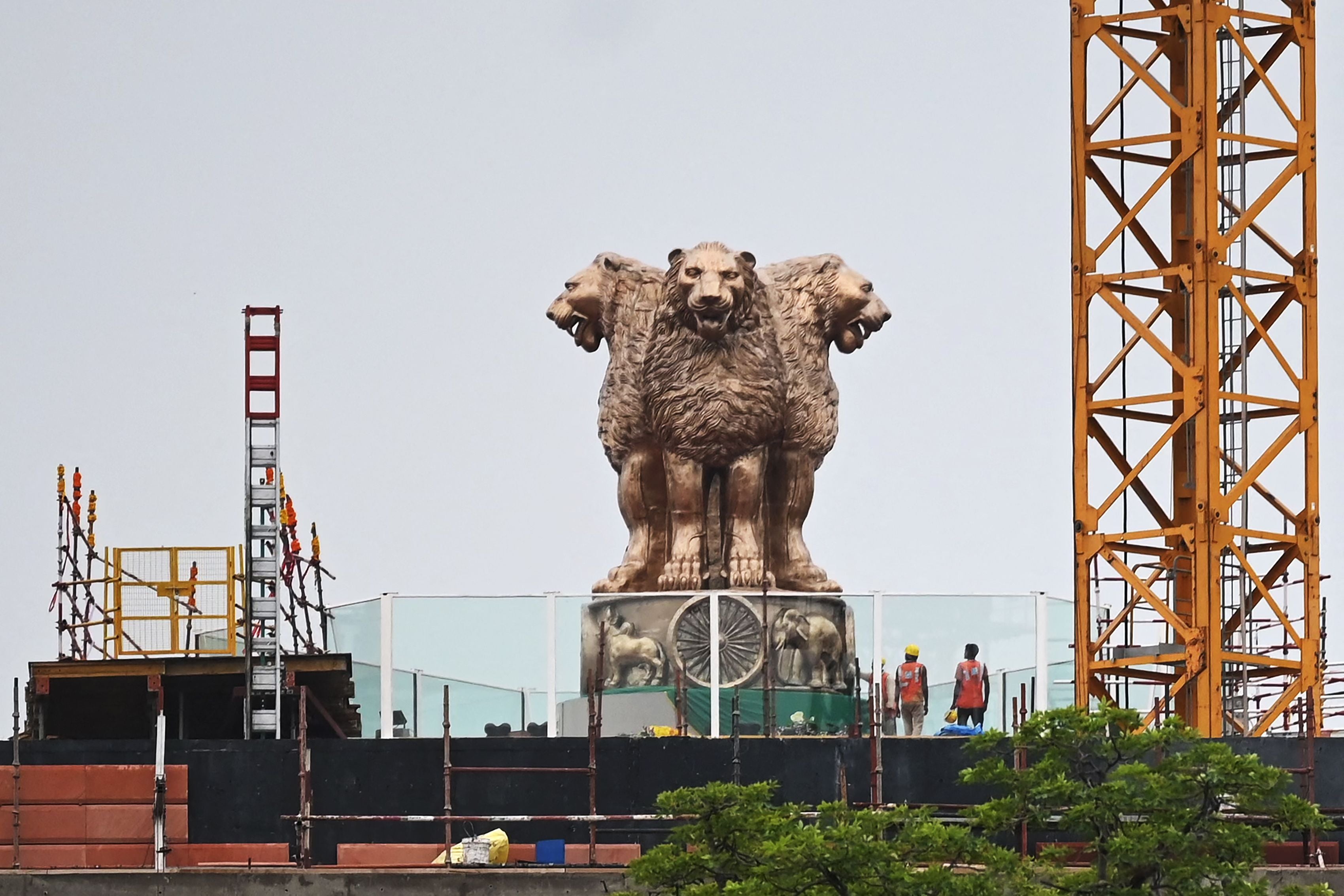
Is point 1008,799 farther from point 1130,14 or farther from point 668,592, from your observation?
point 1130,14

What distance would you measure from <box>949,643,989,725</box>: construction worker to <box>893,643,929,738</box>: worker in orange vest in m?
0.43

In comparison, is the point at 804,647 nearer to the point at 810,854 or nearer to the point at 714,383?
the point at 714,383

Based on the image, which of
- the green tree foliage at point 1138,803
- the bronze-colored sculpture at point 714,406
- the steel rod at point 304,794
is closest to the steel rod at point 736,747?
the bronze-colored sculpture at point 714,406

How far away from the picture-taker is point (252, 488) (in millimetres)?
55344

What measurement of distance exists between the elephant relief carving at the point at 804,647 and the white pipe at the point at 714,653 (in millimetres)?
726

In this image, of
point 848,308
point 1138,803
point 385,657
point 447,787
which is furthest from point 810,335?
point 1138,803

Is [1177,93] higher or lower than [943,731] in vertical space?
higher

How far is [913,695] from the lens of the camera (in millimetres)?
55469

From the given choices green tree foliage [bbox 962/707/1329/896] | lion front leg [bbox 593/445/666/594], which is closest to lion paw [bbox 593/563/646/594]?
lion front leg [bbox 593/445/666/594]

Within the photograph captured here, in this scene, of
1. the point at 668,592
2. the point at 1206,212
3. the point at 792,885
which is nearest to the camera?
the point at 792,885

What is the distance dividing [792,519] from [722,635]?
6.32 feet

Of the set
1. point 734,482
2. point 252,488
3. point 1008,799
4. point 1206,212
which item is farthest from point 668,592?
point 1008,799

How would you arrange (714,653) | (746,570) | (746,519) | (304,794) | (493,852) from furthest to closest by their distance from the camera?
(746,519)
(746,570)
(714,653)
(304,794)
(493,852)

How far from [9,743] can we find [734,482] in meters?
9.61
